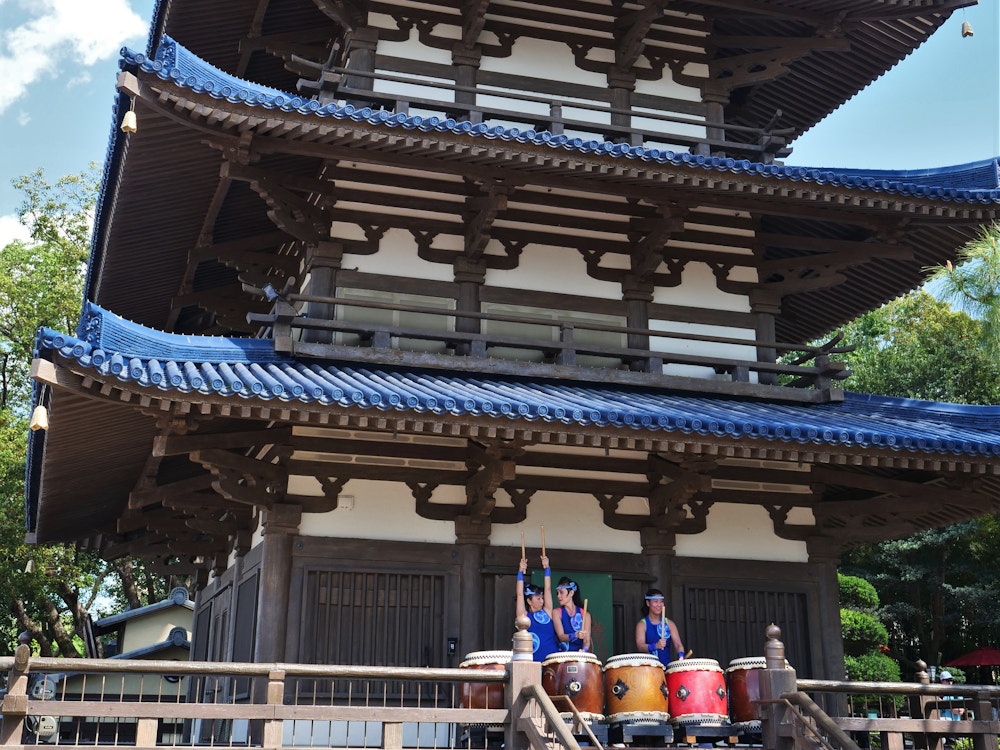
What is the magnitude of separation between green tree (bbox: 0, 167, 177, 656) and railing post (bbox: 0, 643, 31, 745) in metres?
18.9

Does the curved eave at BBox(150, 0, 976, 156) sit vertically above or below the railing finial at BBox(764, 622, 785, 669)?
above

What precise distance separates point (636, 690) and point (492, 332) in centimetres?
484

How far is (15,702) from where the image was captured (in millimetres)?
7668

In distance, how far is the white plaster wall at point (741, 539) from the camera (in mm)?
12055

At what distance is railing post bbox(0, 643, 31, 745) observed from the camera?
7.65m

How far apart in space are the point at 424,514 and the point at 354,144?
408cm

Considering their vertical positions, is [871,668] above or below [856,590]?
below

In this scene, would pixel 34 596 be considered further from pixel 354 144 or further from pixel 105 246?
pixel 354 144

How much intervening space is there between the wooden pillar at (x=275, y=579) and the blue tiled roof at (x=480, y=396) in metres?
1.56

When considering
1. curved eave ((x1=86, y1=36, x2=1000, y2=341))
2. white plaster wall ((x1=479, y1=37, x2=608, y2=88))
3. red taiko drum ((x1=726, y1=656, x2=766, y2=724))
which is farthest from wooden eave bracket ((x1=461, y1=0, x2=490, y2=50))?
red taiko drum ((x1=726, y1=656, x2=766, y2=724))

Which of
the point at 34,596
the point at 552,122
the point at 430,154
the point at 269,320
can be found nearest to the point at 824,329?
the point at 552,122

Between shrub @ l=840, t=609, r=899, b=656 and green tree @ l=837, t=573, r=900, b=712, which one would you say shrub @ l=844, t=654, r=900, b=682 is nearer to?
green tree @ l=837, t=573, r=900, b=712

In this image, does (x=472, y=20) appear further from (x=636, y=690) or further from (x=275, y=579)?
(x=636, y=690)

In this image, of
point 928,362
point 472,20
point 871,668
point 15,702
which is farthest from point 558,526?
point 928,362
